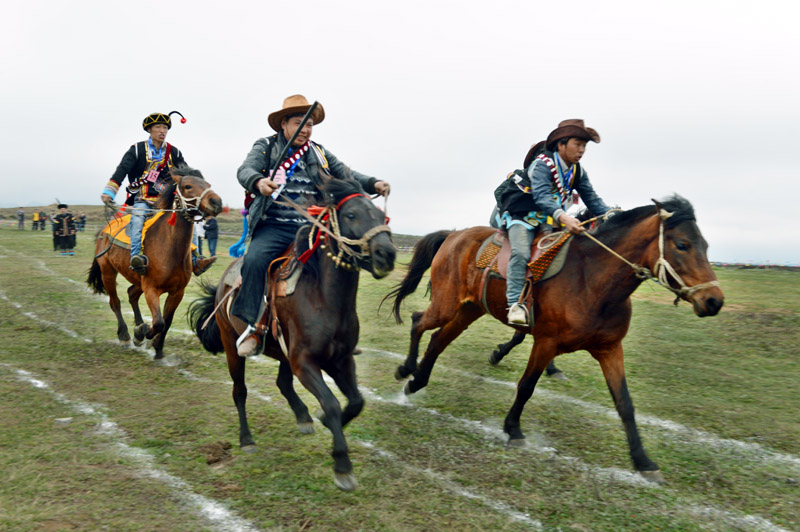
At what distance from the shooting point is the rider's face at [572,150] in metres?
5.90

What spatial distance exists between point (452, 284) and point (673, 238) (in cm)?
271

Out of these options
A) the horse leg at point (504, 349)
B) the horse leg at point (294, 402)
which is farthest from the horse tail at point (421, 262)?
the horse leg at point (294, 402)

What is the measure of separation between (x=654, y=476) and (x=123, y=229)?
326 inches

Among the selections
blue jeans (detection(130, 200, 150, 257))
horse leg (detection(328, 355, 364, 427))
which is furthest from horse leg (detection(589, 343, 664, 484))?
blue jeans (detection(130, 200, 150, 257))

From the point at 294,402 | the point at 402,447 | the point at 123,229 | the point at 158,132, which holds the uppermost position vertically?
the point at 158,132

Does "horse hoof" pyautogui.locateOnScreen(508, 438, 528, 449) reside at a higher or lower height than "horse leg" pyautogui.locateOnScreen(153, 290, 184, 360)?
lower

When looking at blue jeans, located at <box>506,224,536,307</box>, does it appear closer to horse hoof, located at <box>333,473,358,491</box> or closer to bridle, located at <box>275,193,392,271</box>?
bridle, located at <box>275,193,392,271</box>

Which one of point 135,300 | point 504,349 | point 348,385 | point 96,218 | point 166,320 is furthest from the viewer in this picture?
point 96,218

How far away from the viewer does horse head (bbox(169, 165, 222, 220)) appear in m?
8.06

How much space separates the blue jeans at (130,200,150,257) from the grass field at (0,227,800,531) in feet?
5.31

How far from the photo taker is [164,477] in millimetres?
4582

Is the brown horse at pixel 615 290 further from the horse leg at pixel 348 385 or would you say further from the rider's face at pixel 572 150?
the horse leg at pixel 348 385

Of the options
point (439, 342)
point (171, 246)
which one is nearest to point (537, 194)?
point (439, 342)

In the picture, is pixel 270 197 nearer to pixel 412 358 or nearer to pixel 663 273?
pixel 412 358
